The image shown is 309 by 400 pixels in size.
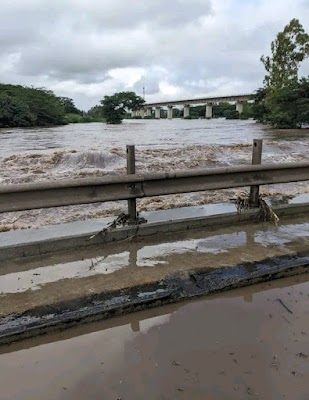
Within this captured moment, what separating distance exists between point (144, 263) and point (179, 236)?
96 cm

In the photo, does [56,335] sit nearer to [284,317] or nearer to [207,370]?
[207,370]

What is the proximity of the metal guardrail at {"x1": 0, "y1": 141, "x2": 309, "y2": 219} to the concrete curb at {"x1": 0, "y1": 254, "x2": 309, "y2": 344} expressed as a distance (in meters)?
1.42

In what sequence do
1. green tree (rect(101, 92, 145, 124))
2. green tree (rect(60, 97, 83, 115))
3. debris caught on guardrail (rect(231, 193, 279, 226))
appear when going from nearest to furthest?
debris caught on guardrail (rect(231, 193, 279, 226)) < green tree (rect(101, 92, 145, 124)) < green tree (rect(60, 97, 83, 115))

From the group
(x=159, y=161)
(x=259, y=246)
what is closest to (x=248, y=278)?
(x=259, y=246)

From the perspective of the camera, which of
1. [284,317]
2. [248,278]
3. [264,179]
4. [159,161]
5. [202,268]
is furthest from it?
[159,161]

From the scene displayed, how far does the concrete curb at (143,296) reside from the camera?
285 cm

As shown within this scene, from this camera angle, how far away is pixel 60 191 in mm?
4391

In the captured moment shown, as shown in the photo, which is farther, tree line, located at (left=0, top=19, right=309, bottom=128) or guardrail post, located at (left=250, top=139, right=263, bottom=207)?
tree line, located at (left=0, top=19, right=309, bottom=128)

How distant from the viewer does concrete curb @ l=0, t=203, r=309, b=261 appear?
419 centimetres

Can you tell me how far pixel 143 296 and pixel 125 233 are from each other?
1516mm

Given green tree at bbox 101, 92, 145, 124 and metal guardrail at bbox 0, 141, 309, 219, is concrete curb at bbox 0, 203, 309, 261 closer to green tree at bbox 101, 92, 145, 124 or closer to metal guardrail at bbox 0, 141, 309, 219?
metal guardrail at bbox 0, 141, 309, 219

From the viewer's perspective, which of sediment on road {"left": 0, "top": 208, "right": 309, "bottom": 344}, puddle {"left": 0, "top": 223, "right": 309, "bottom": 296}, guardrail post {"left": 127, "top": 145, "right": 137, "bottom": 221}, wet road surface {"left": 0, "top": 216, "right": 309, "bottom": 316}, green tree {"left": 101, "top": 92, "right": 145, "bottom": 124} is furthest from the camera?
green tree {"left": 101, "top": 92, "right": 145, "bottom": 124}

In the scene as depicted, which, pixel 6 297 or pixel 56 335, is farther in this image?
pixel 6 297

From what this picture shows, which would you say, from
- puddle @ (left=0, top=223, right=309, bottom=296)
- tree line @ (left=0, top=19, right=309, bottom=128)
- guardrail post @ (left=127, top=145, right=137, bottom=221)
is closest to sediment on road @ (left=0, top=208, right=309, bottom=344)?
puddle @ (left=0, top=223, right=309, bottom=296)
